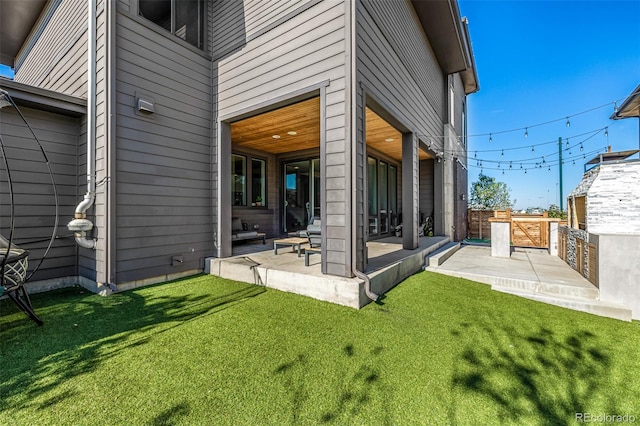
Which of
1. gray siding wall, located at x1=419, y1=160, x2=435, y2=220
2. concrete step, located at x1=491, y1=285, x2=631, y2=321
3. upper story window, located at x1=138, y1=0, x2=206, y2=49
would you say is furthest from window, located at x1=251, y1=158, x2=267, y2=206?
Answer: concrete step, located at x1=491, y1=285, x2=631, y2=321

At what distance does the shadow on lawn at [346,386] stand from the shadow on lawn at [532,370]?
0.55 metres

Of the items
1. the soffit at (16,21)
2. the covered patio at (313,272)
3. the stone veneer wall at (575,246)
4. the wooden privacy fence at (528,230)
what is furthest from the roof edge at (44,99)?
the wooden privacy fence at (528,230)

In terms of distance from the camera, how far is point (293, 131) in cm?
591

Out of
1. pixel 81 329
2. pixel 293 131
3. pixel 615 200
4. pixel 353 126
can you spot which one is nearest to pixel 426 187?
pixel 293 131

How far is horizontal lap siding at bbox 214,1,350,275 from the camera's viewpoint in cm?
350

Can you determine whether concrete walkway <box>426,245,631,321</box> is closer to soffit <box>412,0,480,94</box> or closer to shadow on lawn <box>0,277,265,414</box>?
shadow on lawn <box>0,277,265,414</box>

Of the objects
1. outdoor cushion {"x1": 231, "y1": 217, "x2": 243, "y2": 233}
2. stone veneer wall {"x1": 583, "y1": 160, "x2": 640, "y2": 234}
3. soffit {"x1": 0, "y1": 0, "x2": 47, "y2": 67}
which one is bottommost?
outdoor cushion {"x1": 231, "y1": 217, "x2": 243, "y2": 233}

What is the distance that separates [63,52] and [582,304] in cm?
908

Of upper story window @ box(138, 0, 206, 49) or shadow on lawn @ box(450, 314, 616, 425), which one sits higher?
upper story window @ box(138, 0, 206, 49)

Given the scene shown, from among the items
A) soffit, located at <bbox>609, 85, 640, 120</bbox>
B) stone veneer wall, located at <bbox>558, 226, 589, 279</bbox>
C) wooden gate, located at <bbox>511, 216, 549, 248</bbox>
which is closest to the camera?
stone veneer wall, located at <bbox>558, 226, 589, 279</bbox>

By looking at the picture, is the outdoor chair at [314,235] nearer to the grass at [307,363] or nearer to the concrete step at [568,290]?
the grass at [307,363]

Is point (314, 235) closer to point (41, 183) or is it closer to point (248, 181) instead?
point (248, 181)

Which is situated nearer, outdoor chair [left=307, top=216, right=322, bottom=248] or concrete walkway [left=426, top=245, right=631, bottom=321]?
concrete walkway [left=426, top=245, right=631, bottom=321]

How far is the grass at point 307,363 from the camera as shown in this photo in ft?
5.52
